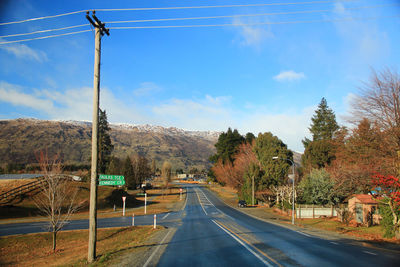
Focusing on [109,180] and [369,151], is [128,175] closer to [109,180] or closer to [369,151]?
[369,151]

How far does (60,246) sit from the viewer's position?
20.6 m

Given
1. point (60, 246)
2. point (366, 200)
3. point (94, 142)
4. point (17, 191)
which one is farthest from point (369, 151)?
point (17, 191)

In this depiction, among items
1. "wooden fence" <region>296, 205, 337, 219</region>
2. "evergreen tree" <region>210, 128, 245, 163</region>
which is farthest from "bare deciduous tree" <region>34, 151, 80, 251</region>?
"evergreen tree" <region>210, 128, 245, 163</region>

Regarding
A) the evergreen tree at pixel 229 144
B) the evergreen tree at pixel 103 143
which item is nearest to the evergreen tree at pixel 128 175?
the evergreen tree at pixel 103 143

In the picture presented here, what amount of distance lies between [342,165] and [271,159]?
62.3 feet

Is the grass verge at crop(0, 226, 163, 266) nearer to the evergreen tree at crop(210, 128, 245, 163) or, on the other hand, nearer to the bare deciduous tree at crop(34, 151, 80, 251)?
the bare deciduous tree at crop(34, 151, 80, 251)

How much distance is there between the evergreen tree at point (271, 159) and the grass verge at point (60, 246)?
36.2 m

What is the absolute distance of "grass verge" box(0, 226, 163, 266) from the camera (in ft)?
50.9

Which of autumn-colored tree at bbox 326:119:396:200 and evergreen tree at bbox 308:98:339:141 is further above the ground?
evergreen tree at bbox 308:98:339:141

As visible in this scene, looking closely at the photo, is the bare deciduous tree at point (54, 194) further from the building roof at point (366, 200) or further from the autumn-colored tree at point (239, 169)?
the autumn-colored tree at point (239, 169)

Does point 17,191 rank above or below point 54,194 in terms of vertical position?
below

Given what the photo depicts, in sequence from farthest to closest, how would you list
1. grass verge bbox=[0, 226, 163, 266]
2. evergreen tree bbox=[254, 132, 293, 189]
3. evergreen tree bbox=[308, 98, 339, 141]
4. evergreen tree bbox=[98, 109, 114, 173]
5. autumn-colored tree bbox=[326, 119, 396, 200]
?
evergreen tree bbox=[308, 98, 339, 141] → evergreen tree bbox=[98, 109, 114, 173] → evergreen tree bbox=[254, 132, 293, 189] → autumn-colored tree bbox=[326, 119, 396, 200] → grass verge bbox=[0, 226, 163, 266]

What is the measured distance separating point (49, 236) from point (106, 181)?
48.9 ft

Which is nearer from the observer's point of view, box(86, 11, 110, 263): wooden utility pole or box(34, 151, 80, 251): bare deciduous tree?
box(86, 11, 110, 263): wooden utility pole
